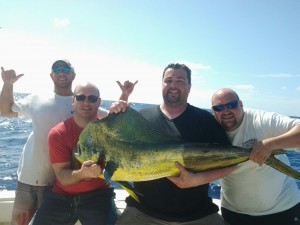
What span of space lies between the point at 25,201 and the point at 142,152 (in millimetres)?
1696

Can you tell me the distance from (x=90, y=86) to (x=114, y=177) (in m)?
1.02

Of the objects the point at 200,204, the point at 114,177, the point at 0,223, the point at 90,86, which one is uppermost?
the point at 90,86

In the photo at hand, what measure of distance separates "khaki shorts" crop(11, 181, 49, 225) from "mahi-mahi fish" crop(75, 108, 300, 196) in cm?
104

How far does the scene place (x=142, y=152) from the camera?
261cm

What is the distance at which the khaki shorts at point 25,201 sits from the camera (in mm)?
3453

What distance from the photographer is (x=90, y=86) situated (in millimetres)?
3164

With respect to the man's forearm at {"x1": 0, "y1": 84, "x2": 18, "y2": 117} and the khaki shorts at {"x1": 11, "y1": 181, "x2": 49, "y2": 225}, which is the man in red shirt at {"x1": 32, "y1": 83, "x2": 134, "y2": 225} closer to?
the khaki shorts at {"x1": 11, "y1": 181, "x2": 49, "y2": 225}

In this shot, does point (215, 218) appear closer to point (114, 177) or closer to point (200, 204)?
point (200, 204)

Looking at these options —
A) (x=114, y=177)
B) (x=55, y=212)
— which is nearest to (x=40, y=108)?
(x=55, y=212)

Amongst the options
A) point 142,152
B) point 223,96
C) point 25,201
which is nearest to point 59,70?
point 25,201

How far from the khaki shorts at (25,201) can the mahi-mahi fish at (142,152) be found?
3.40 feet

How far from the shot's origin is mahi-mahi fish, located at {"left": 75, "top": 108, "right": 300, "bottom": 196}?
8.38ft

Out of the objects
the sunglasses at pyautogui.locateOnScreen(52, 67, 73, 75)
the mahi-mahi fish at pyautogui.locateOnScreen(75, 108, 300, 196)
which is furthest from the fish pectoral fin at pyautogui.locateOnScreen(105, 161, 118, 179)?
the sunglasses at pyautogui.locateOnScreen(52, 67, 73, 75)

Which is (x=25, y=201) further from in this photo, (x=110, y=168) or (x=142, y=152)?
(x=142, y=152)
